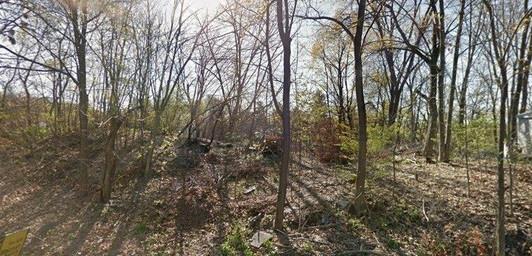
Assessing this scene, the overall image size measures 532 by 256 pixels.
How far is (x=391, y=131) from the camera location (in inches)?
333

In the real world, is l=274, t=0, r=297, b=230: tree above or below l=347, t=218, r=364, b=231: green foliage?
above

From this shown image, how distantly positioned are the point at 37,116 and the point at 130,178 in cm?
807

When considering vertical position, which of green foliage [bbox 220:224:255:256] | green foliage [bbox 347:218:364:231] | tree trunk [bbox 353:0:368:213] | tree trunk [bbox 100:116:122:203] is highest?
tree trunk [bbox 353:0:368:213]

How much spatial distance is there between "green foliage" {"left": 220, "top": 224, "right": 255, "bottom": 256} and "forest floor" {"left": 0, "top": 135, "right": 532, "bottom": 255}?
46 mm

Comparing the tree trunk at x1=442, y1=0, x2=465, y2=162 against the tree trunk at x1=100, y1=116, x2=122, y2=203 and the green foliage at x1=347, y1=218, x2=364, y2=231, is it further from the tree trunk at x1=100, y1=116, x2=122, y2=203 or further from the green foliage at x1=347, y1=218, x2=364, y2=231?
the tree trunk at x1=100, y1=116, x2=122, y2=203

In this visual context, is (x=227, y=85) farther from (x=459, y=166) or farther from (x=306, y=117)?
(x=459, y=166)

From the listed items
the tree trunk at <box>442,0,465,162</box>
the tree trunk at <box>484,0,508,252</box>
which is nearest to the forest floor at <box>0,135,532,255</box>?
the tree trunk at <box>442,0,465,162</box>

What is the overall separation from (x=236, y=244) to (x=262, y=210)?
1793 mm

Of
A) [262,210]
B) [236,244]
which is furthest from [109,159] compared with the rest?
[236,244]

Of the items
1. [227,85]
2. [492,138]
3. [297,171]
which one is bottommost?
[297,171]

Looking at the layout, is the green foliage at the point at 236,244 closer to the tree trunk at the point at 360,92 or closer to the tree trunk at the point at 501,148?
the tree trunk at the point at 360,92

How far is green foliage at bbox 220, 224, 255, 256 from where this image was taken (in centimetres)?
653

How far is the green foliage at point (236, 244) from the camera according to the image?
6.53 meters

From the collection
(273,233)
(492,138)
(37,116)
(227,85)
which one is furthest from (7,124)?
(492,138)
